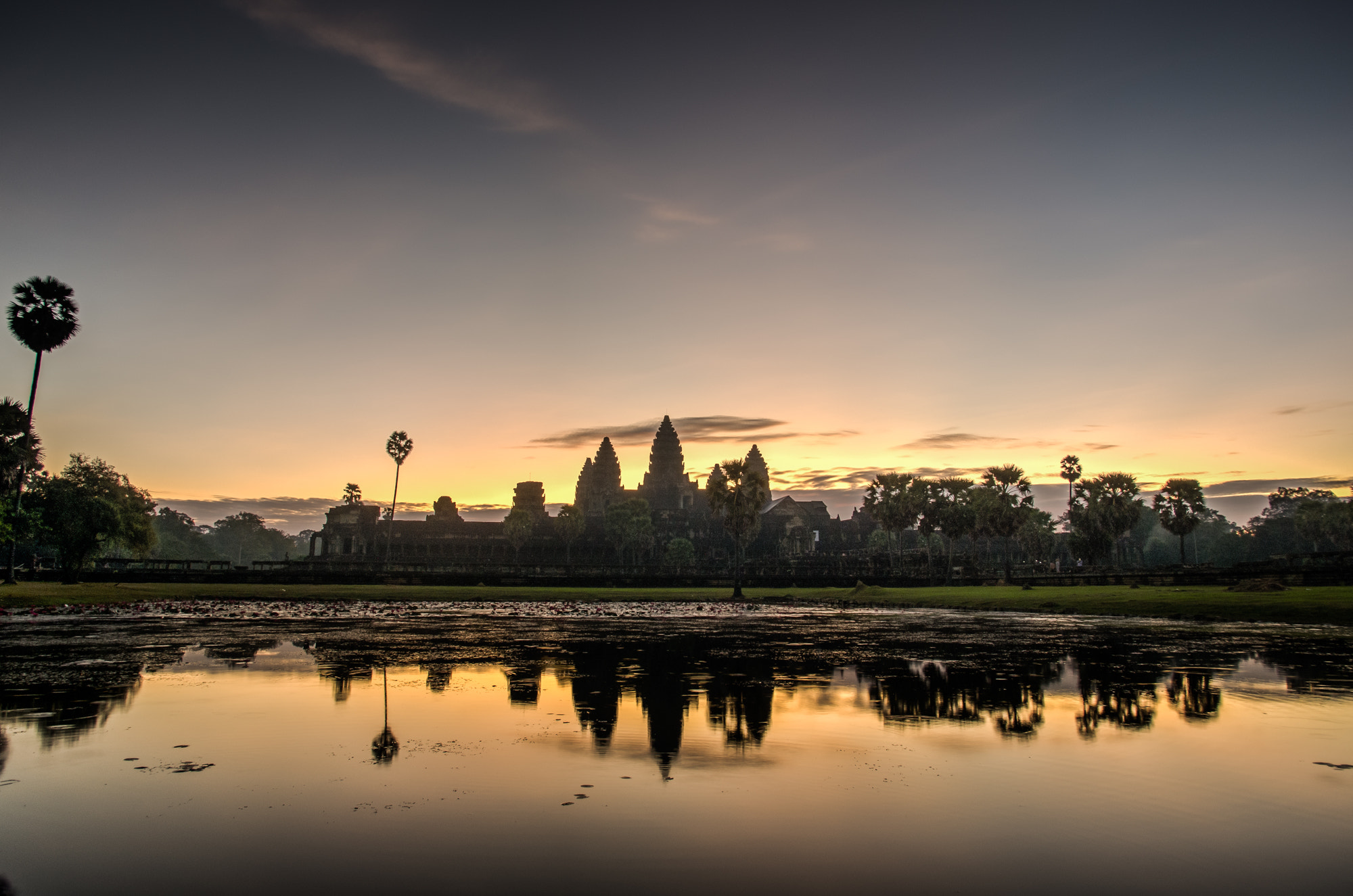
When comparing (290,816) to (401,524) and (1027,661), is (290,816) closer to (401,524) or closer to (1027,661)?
(1027,661)

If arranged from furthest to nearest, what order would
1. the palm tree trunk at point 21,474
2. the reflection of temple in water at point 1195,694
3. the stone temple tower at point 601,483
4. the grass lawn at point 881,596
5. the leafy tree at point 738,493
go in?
the stone temple tower at point 601,483, the leafy tree at point 738,493, the palm tree trunk at point 21,474, the grass lawn at point 881,596, the reflection of temple in water at point 1195,694

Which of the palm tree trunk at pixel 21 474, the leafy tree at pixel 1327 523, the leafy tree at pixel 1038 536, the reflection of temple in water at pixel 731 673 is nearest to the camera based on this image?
the reflection of temple in water at pixel 731 673

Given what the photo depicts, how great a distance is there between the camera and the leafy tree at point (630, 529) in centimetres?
11469

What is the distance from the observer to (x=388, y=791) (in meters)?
6.43

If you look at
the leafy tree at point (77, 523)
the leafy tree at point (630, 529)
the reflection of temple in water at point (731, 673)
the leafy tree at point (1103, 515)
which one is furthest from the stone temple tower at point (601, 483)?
the reflection of temple in water at point (731, 673)

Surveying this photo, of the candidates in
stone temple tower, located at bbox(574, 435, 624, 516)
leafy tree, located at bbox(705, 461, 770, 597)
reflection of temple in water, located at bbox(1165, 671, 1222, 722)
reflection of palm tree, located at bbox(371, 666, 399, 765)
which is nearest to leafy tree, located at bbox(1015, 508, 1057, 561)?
leafy tree, located at bbox(705, 461, 770, 597)

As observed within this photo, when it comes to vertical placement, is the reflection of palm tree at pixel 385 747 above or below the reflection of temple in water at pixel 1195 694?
below

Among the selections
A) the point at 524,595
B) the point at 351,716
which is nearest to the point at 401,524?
the point at 524,595

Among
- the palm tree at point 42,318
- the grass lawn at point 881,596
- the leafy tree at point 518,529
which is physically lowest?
the grass lawn at point 881,596

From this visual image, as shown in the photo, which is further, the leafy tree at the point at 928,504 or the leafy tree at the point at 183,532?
the leafy tree at the point at 183,532

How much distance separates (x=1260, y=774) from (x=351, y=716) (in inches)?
376

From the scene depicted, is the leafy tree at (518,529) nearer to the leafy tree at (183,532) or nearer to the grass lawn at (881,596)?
the grass lawn at (881,596)

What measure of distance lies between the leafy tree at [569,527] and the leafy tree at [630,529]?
4821mm

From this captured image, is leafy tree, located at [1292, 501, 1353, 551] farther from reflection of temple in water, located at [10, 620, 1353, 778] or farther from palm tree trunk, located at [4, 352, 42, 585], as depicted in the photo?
palm tree trunk, located at [4, 352, 42, 585]
